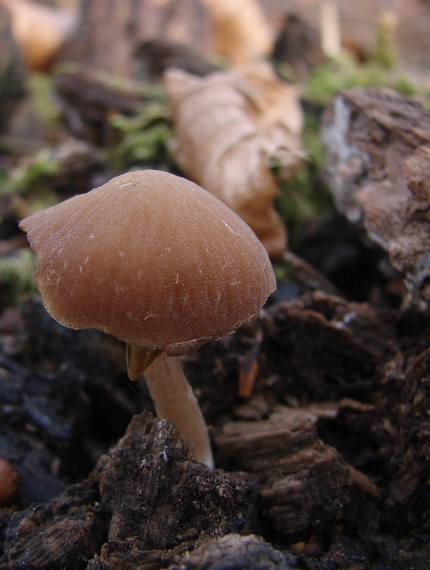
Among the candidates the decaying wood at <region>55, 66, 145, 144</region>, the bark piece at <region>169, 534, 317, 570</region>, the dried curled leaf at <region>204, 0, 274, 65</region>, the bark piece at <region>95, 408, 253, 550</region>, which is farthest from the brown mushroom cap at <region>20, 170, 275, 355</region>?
the dried curled leaf at <region>204, 0, 274, 65</region>

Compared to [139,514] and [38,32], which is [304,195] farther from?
[38,32]

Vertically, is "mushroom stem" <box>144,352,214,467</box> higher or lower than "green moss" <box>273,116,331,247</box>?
lower

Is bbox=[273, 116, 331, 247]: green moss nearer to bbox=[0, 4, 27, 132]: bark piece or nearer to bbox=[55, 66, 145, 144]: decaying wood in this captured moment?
bbox=[55, 66, 145, 144]: decaying wood

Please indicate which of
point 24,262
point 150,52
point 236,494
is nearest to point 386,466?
point 236,494

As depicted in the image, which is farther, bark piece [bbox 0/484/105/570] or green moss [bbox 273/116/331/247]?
green moss [bbox 273/116/331/247]

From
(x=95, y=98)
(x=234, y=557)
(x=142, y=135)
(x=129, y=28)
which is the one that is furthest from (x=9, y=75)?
(x=234, y=557)

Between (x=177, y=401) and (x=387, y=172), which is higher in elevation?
(x=387, y=172)
